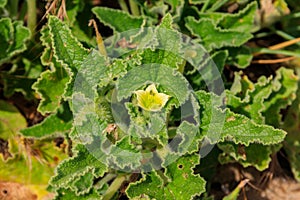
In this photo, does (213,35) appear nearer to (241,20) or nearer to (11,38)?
(241,20)

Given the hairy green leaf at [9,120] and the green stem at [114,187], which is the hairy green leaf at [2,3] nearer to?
the hairy green leaf at [9,120]

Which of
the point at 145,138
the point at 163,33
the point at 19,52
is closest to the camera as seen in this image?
the point at 163,33

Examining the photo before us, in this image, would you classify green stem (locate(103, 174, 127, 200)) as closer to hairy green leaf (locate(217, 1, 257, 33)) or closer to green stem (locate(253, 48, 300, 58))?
hairy green leaf (locate(217, 1, 257, 33))

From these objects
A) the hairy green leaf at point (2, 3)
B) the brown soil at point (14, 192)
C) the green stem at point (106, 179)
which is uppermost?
the hairy green leaf at point (2, 3)

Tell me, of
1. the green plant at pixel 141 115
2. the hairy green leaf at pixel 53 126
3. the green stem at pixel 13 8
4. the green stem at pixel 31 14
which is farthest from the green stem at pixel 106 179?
the green stem at pixel 13 8

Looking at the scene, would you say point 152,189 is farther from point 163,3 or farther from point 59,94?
point 163,3

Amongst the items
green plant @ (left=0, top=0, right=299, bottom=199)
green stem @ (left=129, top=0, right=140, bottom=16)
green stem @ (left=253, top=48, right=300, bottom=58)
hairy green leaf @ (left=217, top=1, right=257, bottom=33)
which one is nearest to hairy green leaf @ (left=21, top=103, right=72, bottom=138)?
green plant @ (left=0, top=0, right=299, bottom=199)

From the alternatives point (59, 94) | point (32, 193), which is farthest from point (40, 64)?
point (32, 193)
